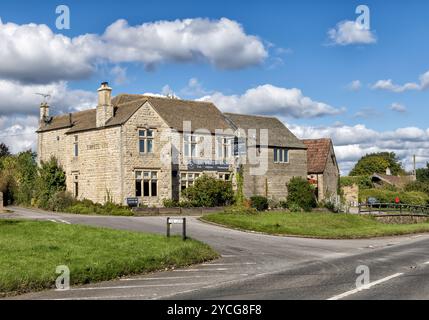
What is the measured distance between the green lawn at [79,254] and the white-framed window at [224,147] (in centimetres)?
2705

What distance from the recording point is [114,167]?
42500 mm

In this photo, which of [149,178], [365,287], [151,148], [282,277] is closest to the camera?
[365,287]

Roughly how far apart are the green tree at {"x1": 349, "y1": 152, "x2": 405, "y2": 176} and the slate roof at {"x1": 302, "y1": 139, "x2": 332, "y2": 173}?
201ft

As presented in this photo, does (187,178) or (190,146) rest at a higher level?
(190,146)

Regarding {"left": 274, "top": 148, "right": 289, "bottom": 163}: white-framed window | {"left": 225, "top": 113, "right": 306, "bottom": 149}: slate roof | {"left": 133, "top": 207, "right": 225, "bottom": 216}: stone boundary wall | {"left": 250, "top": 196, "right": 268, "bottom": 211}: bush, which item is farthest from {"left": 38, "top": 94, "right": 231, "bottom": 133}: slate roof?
{"left": 133, "top": 207, "right": 225, "bottom": 216}: stone boundary wall

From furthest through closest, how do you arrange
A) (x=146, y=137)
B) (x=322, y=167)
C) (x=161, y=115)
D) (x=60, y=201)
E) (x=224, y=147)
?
(x=322, y=167) → (x=224, y=147) → (x=161, y=115) → (x=146, y=137) → (x=60, y=201)

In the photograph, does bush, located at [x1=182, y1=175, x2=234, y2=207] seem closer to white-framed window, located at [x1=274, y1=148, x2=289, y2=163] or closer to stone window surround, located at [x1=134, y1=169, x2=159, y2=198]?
stone window surround, located at [x1=134, y1=169, x2=159, y2=198]

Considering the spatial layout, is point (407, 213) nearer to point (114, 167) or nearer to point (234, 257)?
point (114, 167)

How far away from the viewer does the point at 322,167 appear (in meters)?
59.4

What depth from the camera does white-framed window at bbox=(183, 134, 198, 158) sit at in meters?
46.2

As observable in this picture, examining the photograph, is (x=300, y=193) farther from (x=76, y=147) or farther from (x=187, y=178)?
(x=76, y=147)

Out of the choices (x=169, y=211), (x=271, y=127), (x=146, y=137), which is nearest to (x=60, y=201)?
(x=146, y=137)

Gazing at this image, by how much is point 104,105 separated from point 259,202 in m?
15.8
